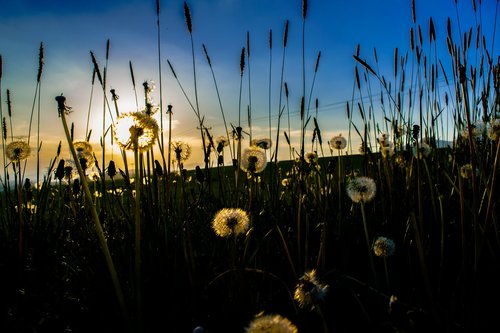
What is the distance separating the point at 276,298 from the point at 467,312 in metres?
0.71

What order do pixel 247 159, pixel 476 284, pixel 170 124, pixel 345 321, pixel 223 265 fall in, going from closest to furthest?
pixel 476 284
pixel 345 321
pixel 223 265
pixel 170 124
pixel 247 159

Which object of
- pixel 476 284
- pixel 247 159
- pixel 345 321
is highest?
pixel 247 159

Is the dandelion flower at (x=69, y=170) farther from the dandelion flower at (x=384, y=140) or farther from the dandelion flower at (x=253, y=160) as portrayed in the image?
the dandelion flower at (x=384, y=140)

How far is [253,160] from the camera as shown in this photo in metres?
2.79

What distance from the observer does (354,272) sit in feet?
5.93

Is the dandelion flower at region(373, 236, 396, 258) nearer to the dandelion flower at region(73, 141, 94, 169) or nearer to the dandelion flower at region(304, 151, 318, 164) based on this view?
the dandelion flower at region(304, 151, 318, 164)

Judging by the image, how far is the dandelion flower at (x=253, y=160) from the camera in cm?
270

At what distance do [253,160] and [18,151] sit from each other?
1960 mm

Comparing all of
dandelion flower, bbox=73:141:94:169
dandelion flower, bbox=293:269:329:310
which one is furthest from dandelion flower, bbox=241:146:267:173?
dandelion flower, bbox=293:269:329:310

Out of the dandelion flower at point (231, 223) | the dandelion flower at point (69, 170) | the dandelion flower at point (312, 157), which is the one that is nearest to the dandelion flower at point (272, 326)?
the dandelion flower at point (231, 223)

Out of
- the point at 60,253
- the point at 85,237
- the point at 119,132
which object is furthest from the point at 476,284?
the point at 60,253

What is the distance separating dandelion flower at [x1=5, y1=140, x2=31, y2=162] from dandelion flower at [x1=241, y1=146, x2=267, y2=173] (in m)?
1.81

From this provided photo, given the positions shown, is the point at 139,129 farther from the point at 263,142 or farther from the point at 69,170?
the point at 263,142

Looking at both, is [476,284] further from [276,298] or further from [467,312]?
[276,298]
